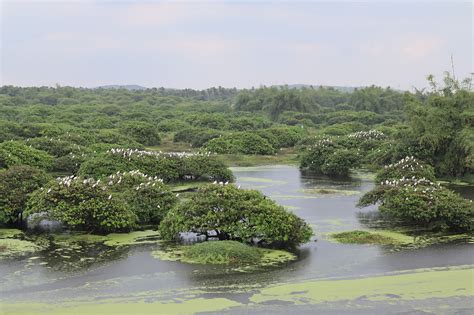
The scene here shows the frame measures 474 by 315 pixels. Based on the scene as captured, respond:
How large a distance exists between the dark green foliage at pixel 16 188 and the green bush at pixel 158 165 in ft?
18.4

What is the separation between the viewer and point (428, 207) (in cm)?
1836

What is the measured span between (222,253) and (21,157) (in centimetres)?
1605

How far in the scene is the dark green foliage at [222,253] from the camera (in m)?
14.9

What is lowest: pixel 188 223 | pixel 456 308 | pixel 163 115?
pixel 456 308

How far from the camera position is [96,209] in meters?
17.1

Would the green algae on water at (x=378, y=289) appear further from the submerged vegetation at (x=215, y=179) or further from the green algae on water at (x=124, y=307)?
the submerged vegetation at (x=215, y=179)

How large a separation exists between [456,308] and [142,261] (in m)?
7.18

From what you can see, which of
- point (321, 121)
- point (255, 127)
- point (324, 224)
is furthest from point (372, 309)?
point (321, 121)

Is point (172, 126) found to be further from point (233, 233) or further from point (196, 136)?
point (233, 233)

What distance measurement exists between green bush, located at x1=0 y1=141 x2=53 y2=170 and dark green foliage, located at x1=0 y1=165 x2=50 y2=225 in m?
8.21

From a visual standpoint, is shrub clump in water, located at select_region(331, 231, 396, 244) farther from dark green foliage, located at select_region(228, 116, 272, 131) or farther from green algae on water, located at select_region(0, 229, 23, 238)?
dark green foliage, located at select_region(228, 116, 272, 131)

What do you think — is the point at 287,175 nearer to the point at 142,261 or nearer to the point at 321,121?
the point at 142,261

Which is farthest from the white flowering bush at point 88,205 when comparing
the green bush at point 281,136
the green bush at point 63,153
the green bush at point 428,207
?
the green bush at point 281,136

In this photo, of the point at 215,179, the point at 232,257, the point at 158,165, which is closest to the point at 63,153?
the point at 158,165
